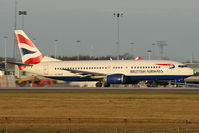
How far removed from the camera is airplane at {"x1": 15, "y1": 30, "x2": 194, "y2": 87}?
Result: 225ft

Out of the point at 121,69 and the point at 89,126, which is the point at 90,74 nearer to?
the point at 121,69

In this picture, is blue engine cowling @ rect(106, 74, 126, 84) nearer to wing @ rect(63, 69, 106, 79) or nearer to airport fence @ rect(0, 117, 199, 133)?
wing @ rect(63, 69, 106, 79)

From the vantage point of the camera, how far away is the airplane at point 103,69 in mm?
68562

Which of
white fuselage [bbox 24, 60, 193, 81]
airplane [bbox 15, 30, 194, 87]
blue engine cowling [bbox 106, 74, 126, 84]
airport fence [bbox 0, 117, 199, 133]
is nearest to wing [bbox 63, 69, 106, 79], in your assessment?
airplane [bbox 15, 30, 194, 87]

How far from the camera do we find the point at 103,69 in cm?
7119

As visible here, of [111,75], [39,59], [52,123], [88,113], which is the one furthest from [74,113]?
[39,59]

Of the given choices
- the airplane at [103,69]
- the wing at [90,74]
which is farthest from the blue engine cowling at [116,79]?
the wing at [90,74]

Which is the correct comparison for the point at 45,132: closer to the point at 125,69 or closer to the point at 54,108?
the point at 54,108

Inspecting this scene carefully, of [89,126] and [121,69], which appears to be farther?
[121,69]

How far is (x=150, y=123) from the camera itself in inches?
1097

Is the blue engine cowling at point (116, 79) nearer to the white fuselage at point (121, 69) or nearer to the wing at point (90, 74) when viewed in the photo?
the white fuselage at point (121, 69)

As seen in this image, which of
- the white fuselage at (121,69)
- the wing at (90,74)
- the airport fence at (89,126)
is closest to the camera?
the airport fence at (89,126)

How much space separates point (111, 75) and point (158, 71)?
7228 millimetres

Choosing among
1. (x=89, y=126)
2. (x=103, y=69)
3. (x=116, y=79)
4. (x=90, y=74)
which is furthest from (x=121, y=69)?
(x=89, y=126)
